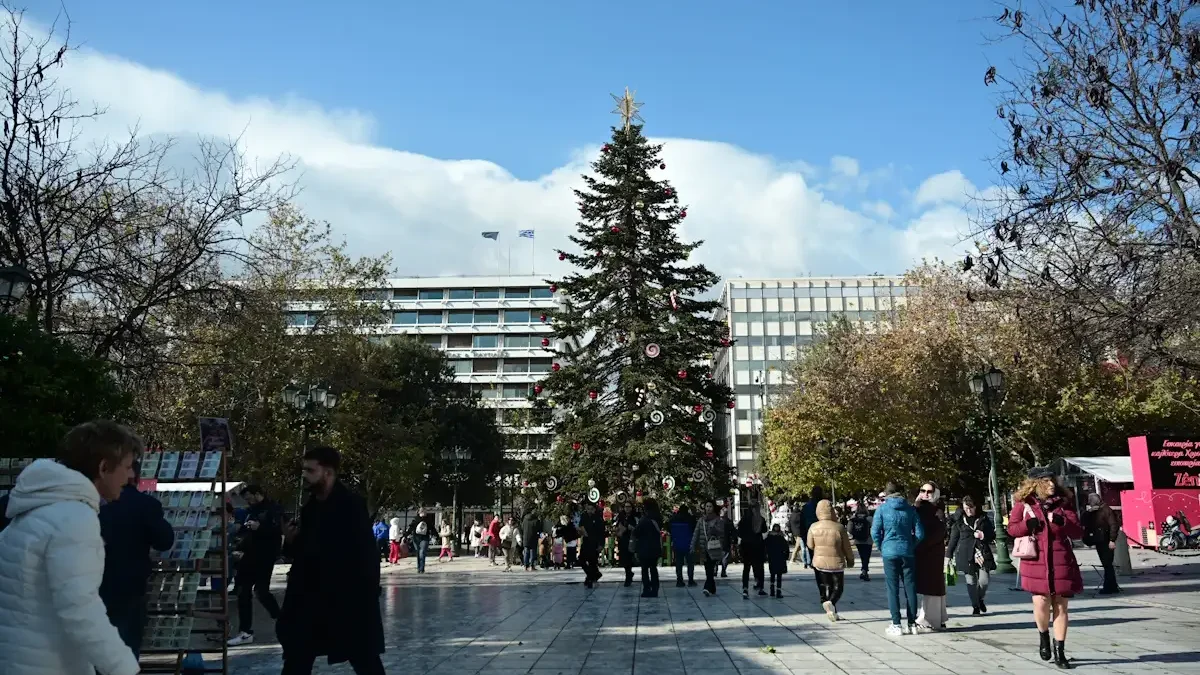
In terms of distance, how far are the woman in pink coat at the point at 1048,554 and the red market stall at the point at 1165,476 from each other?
21.5m

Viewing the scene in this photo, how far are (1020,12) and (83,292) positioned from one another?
14.5 metres

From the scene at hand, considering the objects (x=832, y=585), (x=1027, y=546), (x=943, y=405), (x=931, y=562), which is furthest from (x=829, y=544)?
(x=943, y=405)

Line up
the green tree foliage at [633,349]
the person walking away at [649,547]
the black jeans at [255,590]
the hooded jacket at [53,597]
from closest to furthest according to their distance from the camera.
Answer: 1. the hooded jacket at [53,597]
2. the black jeans at [255,590]
3. the person walking away at [649,547]
4. the green tree foliage at [633,349]

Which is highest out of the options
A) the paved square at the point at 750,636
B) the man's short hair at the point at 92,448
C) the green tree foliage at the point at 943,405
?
the green tree foliage at the point at 943,405

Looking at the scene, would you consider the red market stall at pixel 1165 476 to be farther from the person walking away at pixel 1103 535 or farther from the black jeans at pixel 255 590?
the black jeans at pixel 255 590

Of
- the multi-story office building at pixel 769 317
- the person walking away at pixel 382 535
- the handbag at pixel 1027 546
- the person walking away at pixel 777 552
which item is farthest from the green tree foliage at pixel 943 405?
the multi-story office building at pixel 769 317

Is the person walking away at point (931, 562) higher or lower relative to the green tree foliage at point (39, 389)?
lower

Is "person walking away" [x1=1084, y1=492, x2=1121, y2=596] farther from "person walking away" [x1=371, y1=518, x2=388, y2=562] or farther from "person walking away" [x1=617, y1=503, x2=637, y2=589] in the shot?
"person walking away" [x1=371, y1=518, x2=388, y2=562]

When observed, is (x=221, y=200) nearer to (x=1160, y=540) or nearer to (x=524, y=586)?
A: (x=524, y=586)

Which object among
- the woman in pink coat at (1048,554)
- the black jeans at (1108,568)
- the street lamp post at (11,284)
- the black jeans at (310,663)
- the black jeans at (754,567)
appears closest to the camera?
the black jeans at (310,663)

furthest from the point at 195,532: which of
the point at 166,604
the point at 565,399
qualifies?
the point at 565,399

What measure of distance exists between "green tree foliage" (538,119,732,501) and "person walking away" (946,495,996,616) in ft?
59.8

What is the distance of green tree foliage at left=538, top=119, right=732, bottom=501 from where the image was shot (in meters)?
32.9

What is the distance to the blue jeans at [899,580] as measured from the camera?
10.9 metres
